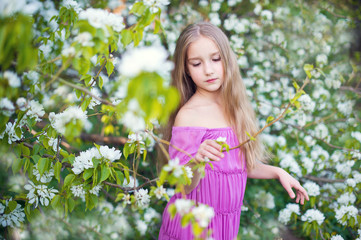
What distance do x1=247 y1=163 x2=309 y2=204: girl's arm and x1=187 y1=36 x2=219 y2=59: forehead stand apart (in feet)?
2.18

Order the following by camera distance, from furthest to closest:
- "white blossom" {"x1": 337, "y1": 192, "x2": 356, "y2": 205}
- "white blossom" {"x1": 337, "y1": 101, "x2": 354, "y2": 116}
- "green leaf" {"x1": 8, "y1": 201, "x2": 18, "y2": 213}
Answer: "white blossom" {"x1": 337, "y1": 101, "x2": 354, "y2": 116} < "white blossom" {"x1": 337, "y1": 192, "x2": 356, "y2": 205} < "green leaf" {"x1": 8, "y1": 201, "x2": 18, "y2": 213}

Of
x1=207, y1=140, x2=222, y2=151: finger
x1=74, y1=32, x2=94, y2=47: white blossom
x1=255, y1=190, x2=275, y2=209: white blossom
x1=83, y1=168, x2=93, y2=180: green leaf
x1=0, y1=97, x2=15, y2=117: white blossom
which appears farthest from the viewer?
x1=255, y1=190, x2=275, y2=209: white blossom

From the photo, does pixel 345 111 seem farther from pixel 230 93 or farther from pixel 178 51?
pixel 178 51

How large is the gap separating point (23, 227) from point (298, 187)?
1.36 m

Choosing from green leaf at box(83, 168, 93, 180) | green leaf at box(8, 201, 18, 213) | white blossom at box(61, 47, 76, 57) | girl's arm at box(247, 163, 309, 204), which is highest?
white blossom at box(61, 47, 76, 57)

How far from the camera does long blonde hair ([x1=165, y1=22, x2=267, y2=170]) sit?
65.2 inches

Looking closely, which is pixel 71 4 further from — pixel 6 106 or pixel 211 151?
pixel 211 151

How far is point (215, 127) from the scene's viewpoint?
160cm

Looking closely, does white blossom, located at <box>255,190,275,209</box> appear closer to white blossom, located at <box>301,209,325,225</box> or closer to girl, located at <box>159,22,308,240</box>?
white blossom, located at <box>301,209,325,225</box>

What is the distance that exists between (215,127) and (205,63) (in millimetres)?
320

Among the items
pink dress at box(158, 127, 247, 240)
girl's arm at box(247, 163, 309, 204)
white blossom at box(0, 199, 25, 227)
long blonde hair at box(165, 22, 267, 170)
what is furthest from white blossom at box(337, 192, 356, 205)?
white blossom at box(0, 199, 25, 227)

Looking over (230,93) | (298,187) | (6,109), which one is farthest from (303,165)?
(6,109)

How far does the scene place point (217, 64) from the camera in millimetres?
1634

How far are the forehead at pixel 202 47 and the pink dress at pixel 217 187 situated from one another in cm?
37
